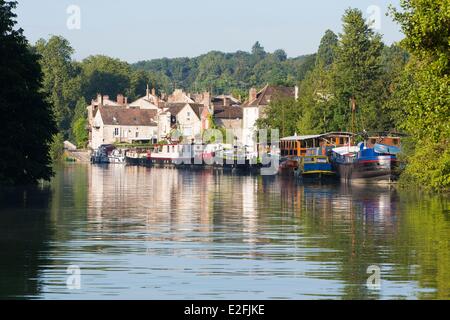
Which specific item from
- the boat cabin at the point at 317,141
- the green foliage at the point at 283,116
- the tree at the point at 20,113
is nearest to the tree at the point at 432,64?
the tree at the point at 20,113

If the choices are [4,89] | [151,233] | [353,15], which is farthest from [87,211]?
[353,15]

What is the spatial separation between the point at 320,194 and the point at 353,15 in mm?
71261

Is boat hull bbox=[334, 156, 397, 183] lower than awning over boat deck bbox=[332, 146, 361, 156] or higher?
lower

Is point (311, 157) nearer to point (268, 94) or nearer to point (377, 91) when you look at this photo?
point (377, 91)

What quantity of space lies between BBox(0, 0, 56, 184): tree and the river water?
7.23 m

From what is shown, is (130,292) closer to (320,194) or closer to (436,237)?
(436,237)

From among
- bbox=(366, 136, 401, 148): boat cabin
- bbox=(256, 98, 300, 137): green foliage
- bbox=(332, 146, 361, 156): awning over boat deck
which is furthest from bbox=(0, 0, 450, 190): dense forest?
bbox=(332, 146, 361, 156): awning over boat deck

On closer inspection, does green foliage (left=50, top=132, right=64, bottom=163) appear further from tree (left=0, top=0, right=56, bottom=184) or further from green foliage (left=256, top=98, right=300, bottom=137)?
tree (left=0, top=0, right=56, bottom=184)

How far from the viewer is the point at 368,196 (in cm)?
6644

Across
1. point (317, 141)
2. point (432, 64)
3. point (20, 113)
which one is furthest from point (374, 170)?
point (432, 64)

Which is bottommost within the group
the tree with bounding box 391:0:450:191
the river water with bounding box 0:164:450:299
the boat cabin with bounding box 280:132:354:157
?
the river water with bounding box 0:164:450:299

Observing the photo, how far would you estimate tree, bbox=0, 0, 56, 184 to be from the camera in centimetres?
6706

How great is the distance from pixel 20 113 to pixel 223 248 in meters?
37.9

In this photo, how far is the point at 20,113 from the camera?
69688mm
